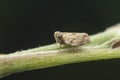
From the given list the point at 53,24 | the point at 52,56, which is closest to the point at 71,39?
the point at 52,56

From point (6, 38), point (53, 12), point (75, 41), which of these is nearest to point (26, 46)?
point (6, 38)

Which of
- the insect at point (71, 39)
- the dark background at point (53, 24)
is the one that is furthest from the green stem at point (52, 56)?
the dark background at point (53, 24)

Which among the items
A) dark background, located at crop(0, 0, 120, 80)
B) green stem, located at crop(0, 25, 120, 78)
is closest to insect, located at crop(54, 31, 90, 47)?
green stem, located at crop(0, 25, 120, 78)

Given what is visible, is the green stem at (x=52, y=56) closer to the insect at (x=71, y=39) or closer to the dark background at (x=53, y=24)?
the insect at (x=71, y=39)

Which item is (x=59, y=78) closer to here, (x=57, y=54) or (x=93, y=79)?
(x=93, y=79)

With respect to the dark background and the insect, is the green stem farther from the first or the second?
the dark background

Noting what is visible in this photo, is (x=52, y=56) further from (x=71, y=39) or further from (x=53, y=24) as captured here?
(x=53, y=24)
